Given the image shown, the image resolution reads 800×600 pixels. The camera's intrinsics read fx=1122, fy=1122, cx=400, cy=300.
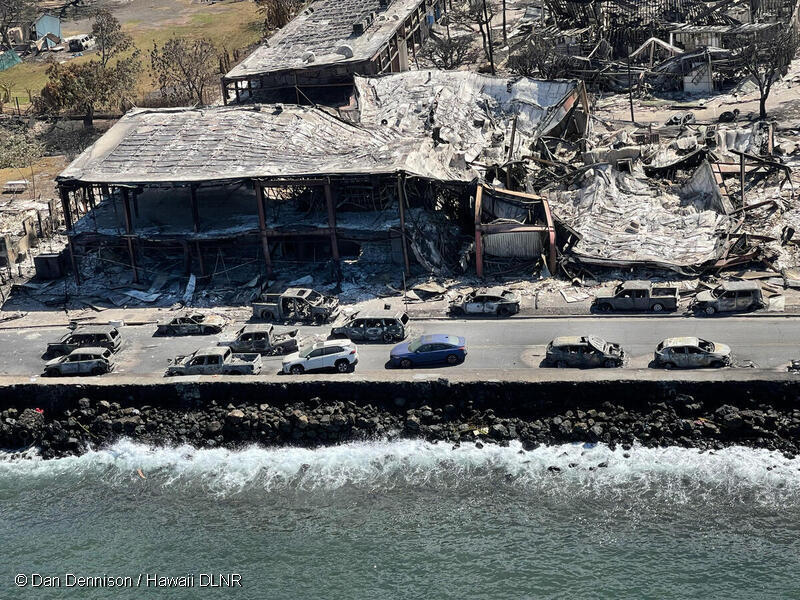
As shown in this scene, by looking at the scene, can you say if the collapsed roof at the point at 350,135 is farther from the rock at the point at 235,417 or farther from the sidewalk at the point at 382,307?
the rock at the point at 235,417

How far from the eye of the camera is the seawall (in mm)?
47219

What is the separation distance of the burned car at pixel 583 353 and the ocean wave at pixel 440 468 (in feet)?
13.5

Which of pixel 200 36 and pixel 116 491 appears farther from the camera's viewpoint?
pixel 200 36

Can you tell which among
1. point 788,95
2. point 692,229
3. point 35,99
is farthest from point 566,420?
point 35,99

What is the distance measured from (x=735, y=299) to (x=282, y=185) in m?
24.3

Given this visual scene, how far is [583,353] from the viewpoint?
49.6 meters

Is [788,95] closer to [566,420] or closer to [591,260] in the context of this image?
[591,260]

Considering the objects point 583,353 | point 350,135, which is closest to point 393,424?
point 583,353

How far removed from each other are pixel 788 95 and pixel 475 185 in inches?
1364

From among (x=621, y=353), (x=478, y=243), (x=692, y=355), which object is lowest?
(x=621, y=353)

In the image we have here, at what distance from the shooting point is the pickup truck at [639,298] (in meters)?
53.5

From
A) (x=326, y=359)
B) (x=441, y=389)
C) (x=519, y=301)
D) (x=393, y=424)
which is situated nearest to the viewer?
(x=393, y=424)

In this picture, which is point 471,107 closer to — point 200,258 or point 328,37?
point 328,37

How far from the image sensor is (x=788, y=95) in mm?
84188
